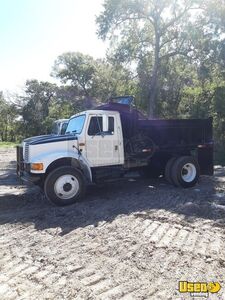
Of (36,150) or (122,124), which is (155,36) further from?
(36,150)

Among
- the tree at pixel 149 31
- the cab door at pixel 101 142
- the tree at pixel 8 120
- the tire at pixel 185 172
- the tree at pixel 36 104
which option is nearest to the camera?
the cab door at pixel 101 142

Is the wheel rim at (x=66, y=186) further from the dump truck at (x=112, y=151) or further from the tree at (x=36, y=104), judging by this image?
the tree at (x=36, y=104)

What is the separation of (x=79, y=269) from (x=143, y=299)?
1.08 meters

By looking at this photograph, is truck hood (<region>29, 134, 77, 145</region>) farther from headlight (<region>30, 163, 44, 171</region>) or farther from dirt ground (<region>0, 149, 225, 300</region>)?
dirt ground (<region>0, 149, 225, 300</region>)

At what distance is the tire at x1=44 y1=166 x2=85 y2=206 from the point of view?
293 inches

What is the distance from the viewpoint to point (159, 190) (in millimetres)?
8992

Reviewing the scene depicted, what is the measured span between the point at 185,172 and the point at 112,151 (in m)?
2.49

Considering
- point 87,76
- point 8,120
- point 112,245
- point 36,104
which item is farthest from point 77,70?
point 112,245

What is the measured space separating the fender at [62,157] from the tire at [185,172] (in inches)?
103

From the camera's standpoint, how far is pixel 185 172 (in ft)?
30.9

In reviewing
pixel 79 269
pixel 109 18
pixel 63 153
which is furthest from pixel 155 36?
pixel 79 269

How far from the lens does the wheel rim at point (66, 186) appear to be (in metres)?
7.56

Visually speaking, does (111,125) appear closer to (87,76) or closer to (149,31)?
(149,31)

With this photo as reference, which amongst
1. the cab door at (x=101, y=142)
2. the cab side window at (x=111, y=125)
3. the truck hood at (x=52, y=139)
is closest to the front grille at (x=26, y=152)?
the truck hood at (x=52, y=139)
